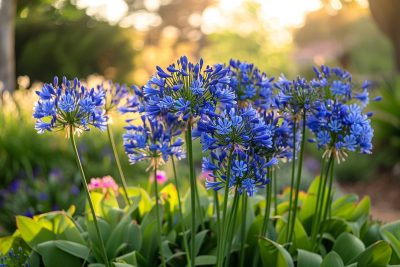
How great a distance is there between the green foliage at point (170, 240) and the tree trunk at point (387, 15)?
295 inches

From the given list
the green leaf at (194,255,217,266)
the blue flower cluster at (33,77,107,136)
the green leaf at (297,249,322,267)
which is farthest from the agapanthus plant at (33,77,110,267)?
the green leaf at (297,249,322,267)

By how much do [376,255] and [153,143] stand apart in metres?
1.08

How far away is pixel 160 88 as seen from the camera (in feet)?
6.17

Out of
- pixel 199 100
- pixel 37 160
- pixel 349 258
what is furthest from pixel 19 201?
pixel 199 100

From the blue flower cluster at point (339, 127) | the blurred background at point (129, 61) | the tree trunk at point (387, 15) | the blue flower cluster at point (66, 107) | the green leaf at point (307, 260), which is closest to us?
the blue flower cluster at point (66, 107)

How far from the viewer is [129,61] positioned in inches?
627

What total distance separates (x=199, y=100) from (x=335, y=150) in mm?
753

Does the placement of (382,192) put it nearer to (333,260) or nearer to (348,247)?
(348,247)

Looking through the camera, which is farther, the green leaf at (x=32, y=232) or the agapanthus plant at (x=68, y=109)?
the green leaf at (x=32, y=232)

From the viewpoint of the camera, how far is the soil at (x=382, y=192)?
24.9ft

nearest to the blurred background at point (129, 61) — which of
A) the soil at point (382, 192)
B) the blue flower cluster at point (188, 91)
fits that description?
the soil at point (382, 192)

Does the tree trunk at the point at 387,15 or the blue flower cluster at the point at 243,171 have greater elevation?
the tree trunk at the point at 387,15

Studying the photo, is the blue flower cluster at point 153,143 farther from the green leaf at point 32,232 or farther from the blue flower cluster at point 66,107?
the green leaf at point 32,232

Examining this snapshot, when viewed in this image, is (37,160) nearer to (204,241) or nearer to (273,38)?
(204,241)
